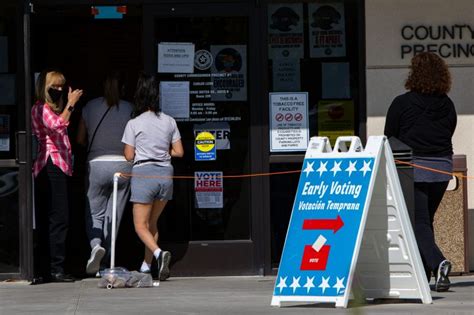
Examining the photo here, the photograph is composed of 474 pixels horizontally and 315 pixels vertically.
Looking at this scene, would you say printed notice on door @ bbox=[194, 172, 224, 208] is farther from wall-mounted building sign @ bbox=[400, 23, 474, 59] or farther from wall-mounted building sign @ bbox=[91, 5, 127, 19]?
wall-mounted building sign @ bbox=[400, 23, 474, 59]

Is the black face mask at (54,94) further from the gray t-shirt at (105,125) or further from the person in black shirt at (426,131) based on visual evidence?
the person in black shirt at (426,131)

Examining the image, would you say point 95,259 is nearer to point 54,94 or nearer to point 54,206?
point 54,206

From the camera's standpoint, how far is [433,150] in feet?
26.7

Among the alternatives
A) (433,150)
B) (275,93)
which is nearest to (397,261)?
(433,150)

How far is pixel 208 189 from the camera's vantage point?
32.6ft

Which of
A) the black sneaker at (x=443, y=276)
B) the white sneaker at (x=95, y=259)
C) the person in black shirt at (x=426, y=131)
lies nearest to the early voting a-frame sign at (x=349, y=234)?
the black sneaker at (x=443, y=276)

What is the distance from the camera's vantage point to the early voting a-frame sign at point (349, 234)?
23.2 feet

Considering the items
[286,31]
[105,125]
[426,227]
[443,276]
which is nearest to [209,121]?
[105,125]

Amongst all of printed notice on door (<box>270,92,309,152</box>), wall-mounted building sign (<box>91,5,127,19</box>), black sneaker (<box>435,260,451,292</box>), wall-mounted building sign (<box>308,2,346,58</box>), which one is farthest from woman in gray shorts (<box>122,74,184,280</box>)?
black sneaker (<box>435,260,451,292</box>)

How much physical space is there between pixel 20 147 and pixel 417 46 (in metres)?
3.68

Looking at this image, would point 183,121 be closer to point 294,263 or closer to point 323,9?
point 323,9

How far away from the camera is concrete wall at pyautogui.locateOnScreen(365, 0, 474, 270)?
973 centimetres

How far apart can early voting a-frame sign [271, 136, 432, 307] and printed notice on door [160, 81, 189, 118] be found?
8.37 ft

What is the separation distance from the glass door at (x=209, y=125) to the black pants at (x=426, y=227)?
2093 millimetres
